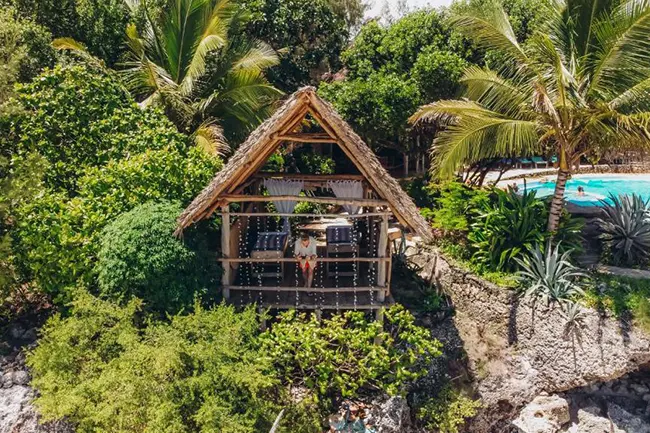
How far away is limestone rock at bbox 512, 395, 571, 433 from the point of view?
890 cm

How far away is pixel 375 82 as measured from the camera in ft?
45.0

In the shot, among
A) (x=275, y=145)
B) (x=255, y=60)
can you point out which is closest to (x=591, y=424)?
(x=275, y=145)

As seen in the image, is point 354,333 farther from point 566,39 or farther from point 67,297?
point 566,39

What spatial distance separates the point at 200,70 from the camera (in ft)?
38.6

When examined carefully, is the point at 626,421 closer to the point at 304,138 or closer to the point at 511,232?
the point at 511,232

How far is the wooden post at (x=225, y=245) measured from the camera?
27.9 ft

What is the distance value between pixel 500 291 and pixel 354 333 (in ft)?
12.4

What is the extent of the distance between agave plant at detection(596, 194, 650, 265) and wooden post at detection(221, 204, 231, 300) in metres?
8.64

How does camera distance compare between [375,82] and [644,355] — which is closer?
[644,355]

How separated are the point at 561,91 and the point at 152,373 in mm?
8563

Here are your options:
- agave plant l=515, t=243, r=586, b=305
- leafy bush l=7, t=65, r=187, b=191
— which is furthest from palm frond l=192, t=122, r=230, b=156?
agave plant l=515, t=243, r=586, b=305

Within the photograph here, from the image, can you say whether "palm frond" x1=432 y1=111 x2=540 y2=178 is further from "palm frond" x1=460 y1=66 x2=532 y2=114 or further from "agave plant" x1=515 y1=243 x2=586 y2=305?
"agave plant" x1=515 y1=243 x2=586 y2=305

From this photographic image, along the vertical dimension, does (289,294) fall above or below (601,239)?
below

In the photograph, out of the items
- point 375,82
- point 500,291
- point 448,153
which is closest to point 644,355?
point 500,291
